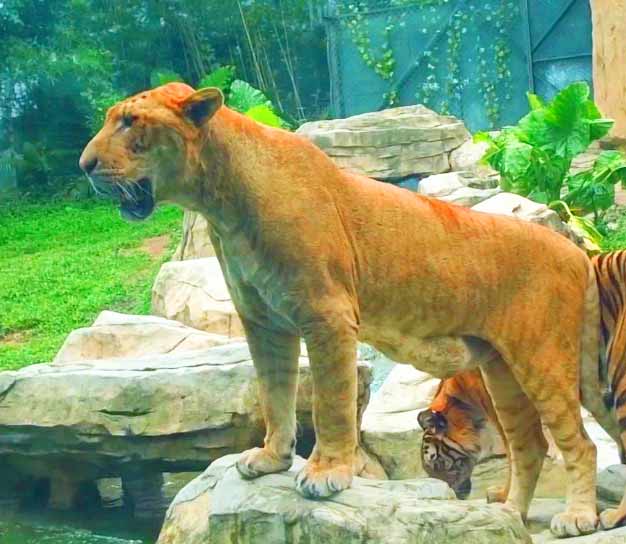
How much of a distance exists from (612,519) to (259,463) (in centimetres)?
127

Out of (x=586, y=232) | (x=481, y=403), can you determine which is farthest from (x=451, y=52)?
(x=481, y=403)

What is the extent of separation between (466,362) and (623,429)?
1.98 feet

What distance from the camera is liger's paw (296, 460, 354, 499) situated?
169 inches

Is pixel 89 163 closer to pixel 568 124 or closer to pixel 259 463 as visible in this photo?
pixel 259 463

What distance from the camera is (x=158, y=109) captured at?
4.24 m

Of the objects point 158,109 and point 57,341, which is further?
point 57,341

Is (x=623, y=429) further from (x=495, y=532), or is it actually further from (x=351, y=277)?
(x=351, y=277)

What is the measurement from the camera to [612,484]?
524 cm

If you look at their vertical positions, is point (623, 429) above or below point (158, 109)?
below

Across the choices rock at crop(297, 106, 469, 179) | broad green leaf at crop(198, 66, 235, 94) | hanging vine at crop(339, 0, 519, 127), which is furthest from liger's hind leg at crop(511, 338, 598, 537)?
broad green leaf at crop(198, 66, 235, 94)

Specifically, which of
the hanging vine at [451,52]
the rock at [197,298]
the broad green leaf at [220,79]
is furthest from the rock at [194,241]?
the hanging vine at [451,52]

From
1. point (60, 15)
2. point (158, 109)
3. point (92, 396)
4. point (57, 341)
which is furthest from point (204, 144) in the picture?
point (60, 15)

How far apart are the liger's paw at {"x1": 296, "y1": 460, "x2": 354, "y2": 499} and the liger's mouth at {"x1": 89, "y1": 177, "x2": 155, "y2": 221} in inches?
40.1

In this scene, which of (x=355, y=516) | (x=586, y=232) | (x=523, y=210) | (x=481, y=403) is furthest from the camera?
(x=586, y=232)
